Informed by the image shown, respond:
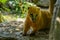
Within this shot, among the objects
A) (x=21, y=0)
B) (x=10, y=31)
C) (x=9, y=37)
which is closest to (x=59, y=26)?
(x=9, y=37)

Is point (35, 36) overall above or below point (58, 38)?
below

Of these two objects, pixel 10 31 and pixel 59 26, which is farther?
pixel 10 31

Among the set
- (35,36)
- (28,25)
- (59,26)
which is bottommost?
(35,36)

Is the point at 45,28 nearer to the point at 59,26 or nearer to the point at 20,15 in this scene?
the point at 20,15

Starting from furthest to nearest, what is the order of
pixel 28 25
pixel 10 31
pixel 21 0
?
pixel 21 0
pixel 10 31
pixel 28 25

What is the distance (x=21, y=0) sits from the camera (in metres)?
5.03

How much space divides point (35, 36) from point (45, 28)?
0.62m

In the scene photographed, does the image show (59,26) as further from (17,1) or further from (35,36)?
(17,1)

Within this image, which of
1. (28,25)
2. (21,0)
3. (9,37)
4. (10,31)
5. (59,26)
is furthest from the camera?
(21,0)

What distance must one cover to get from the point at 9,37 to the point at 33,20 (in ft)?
1.87

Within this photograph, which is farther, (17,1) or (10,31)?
(17,1)

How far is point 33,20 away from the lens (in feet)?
10.4

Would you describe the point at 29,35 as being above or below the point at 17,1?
below

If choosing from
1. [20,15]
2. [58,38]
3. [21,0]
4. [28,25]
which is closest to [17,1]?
[21,0]
